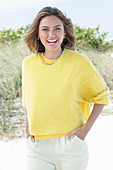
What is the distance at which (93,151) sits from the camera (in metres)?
3.15

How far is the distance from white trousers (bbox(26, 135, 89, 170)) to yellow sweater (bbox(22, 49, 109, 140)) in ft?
0.14

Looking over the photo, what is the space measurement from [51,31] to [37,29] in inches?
6.1

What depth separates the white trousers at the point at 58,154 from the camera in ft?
4.90

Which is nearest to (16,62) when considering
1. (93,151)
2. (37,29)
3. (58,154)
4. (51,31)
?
(93,151)

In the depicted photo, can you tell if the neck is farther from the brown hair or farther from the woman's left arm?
the woman's left arm

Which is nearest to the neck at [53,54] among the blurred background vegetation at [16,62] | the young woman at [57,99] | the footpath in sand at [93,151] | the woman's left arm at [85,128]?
the young woman at [57,99]

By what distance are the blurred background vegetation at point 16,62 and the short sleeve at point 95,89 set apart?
7.43 feet

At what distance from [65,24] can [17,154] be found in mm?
2000

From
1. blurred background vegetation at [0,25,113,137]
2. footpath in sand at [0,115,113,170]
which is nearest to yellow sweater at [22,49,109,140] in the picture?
footpath in sand at [0,115,113,170]

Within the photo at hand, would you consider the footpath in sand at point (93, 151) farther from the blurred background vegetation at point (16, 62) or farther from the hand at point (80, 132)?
the hand at point (80, 132)

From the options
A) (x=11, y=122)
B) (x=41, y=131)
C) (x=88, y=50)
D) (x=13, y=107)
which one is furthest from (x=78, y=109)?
(x=88, y=50)

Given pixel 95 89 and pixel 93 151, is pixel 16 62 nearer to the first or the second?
pixel 93 151

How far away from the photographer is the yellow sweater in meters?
1.47

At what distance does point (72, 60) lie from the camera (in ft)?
4.90
